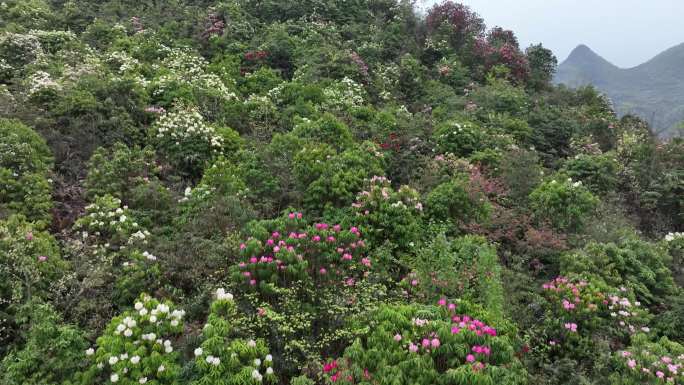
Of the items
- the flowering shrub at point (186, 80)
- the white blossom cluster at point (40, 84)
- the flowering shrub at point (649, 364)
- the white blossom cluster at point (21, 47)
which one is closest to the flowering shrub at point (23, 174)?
the white blossom cluster at point (40, 84)

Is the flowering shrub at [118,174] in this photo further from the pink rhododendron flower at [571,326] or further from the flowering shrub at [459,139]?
the pink rhododendron flower at [571,326]

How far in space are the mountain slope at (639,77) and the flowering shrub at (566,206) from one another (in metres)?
34.9

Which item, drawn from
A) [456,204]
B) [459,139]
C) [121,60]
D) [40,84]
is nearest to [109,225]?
[40,84]

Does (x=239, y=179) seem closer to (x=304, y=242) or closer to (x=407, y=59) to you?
(x=304, y=242)

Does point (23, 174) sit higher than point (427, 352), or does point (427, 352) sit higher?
point (427, 352)

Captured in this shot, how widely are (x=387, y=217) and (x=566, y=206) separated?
3903mm

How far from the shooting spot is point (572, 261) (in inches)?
272

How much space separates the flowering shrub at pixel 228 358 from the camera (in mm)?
4195

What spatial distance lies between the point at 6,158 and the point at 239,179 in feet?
12.5

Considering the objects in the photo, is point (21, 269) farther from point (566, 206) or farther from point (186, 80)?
point (566, 206)

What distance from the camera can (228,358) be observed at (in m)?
4.32

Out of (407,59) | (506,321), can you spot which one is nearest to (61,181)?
(506,321)

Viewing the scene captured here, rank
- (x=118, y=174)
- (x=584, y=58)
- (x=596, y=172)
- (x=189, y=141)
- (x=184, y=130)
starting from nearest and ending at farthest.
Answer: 1. (x=118, y=174)
2. (x=189, y=141)
3. (x=184, y=130)
4. (x=596, y=172)
5. (x=584, y=58)

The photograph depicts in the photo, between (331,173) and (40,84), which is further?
(40,84)
